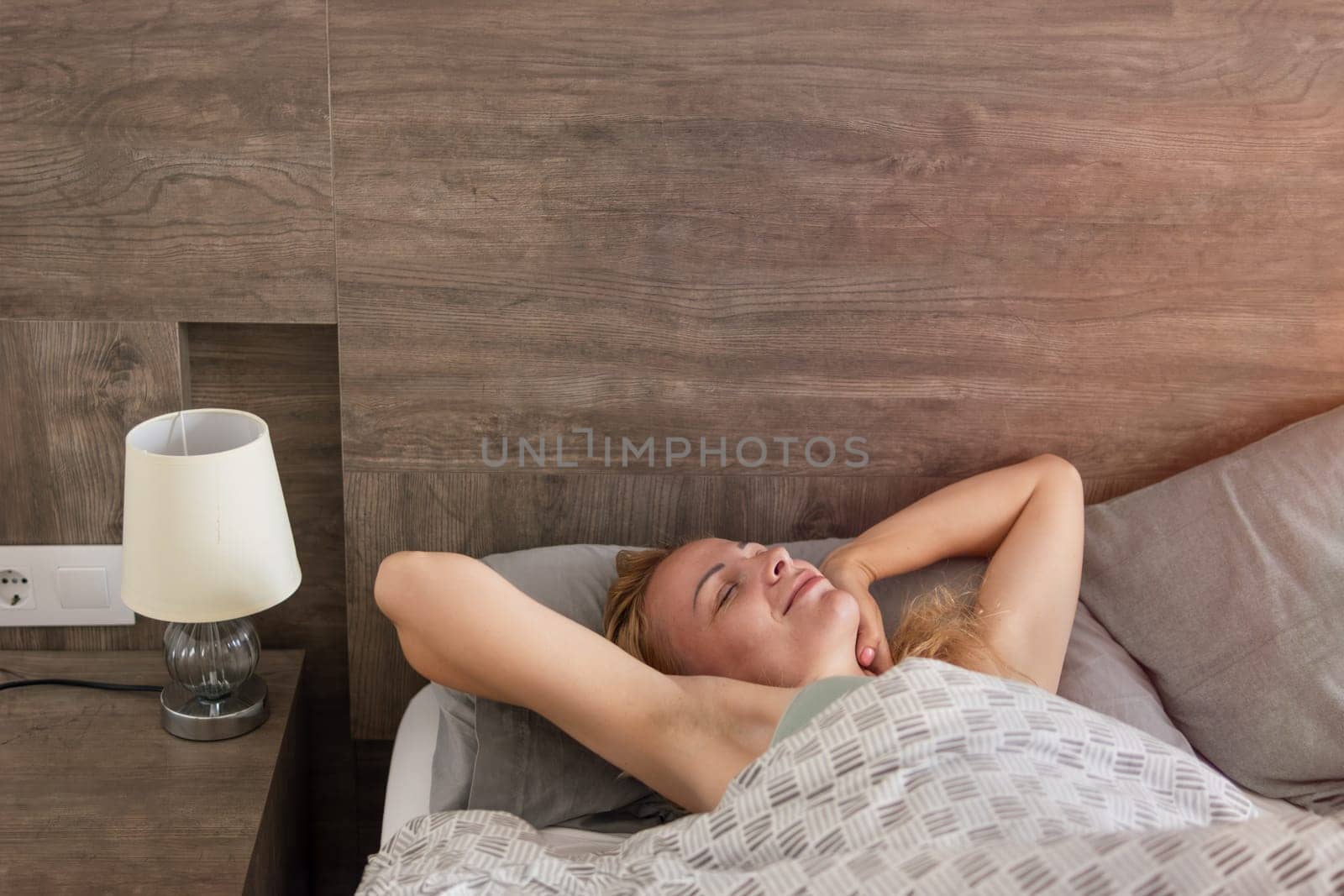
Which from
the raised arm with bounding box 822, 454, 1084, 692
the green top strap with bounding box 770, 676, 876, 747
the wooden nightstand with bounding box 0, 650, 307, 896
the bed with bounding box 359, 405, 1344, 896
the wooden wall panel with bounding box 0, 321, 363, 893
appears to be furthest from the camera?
the wooden wall panel with bounding box 0, 321, 363, 893

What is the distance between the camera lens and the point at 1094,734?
2.88 feet

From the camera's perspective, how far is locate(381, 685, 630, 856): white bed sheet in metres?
1.10

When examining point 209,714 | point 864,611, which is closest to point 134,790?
point 209,714

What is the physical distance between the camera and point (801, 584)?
1155 mm

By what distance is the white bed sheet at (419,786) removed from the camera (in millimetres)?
1098

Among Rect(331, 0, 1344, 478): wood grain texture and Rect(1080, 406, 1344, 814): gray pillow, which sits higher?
Rect(331, 0, 1344, 478): wood grain texture

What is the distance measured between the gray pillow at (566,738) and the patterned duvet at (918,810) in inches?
6.6

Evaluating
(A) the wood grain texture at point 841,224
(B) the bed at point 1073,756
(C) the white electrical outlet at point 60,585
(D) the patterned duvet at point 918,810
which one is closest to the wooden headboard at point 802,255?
(A) the wood grain texture at point 841,224

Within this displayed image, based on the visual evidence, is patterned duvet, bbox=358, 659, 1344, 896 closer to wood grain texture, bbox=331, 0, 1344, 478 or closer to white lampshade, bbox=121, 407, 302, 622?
white lampshade, bbox=121, 407, 302, 622

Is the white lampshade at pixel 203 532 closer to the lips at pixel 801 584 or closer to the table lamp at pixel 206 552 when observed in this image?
the table lamp at pixel 206 552

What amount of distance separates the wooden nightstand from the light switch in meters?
0.07

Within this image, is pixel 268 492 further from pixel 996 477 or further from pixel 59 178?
pixel 996 477

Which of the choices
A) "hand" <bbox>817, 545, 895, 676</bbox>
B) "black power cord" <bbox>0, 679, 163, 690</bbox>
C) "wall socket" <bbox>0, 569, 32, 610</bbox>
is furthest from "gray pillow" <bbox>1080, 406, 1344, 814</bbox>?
"wall socket" <bbox>0, 569, 32, 610</bbox>

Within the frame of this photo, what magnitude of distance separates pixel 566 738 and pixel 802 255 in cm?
65
